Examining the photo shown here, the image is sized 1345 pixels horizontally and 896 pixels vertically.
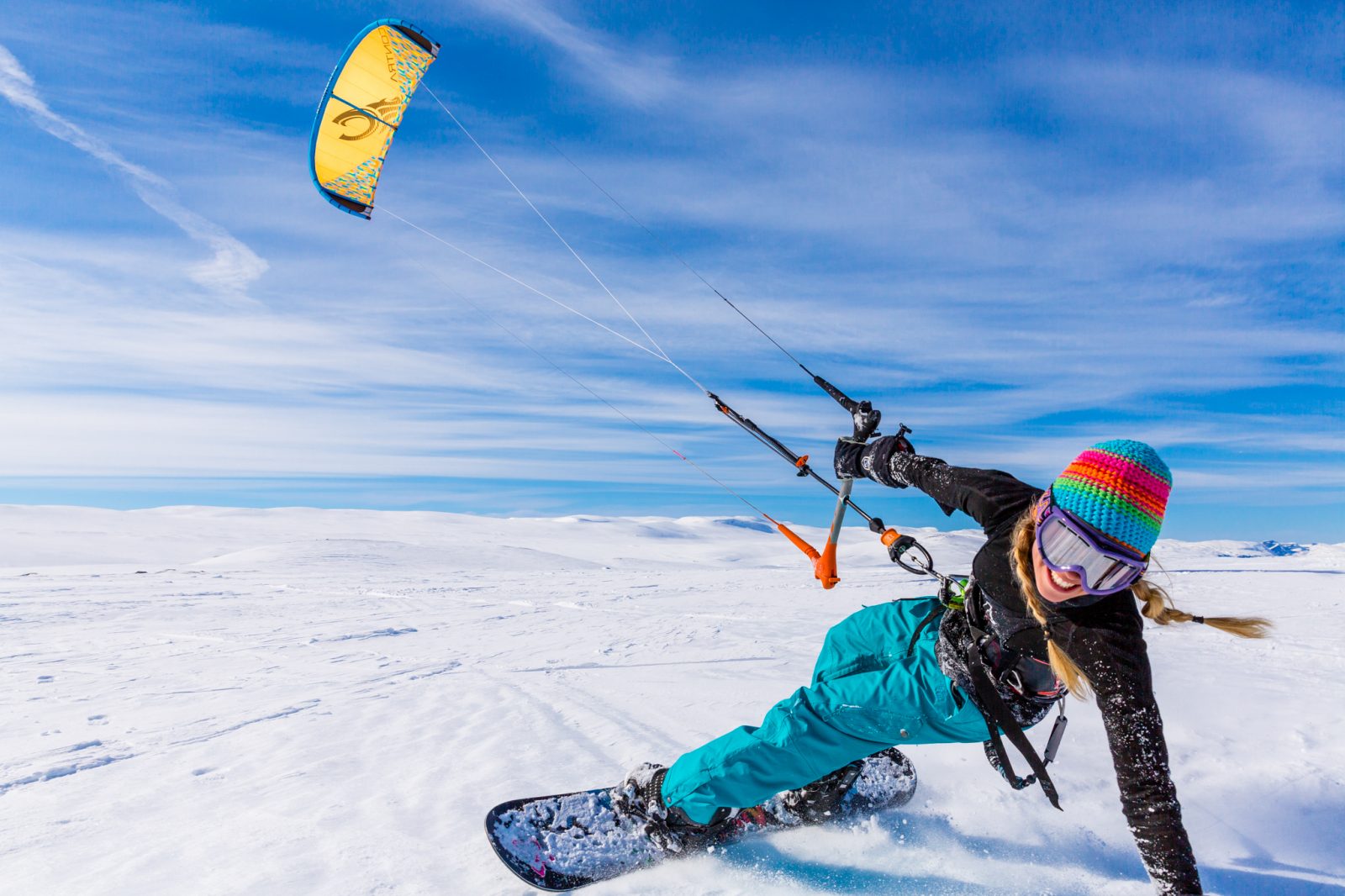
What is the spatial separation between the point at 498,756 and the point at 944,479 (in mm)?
2626

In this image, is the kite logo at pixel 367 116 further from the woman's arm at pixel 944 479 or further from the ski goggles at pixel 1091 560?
the ski goggles at pixel 1091 560

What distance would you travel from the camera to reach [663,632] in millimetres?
7758

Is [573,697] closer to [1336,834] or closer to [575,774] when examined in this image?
[575,774]

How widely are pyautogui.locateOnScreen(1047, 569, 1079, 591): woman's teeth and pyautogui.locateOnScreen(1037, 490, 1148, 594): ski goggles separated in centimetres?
2

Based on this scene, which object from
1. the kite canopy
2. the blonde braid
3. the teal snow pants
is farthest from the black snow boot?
the kite canopy

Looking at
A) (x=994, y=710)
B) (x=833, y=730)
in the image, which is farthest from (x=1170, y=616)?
(x=833, y=730)

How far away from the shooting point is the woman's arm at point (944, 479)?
2365mm

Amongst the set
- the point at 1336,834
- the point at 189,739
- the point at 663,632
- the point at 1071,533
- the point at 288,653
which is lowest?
the point at 288,653

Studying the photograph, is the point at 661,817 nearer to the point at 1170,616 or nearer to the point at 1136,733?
the point at 1136,733

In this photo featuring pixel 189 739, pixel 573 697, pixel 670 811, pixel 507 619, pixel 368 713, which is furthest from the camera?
pixel 507 619

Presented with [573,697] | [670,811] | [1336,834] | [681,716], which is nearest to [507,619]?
[573,697]

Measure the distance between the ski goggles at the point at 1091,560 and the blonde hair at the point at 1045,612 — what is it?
0.31 feet

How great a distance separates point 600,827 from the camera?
258 centimetres

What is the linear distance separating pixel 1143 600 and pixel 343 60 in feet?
27.6
